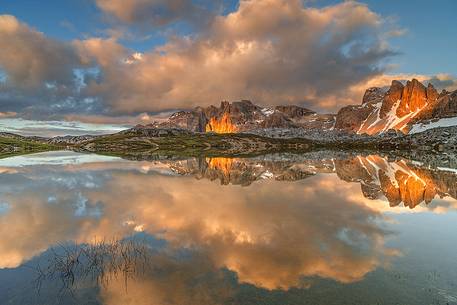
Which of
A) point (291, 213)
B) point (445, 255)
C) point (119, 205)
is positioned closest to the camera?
point (445, 255)

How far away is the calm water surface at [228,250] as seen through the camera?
50.2ft

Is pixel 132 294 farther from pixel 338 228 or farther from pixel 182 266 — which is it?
pixel 338 228

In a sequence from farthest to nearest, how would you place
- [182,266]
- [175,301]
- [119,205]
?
[119,205]
[182,266]
[175,301]

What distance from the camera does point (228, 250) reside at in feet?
69.1

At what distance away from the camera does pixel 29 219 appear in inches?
Answer: 1192

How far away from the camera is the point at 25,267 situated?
18.8 metres

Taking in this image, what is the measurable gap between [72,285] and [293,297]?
35.0 feet

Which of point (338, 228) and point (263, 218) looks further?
point (263, 218)

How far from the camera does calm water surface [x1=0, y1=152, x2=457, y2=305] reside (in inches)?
603

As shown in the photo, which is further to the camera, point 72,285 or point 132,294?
point 72,285

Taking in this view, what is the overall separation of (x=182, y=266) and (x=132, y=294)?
3604mm

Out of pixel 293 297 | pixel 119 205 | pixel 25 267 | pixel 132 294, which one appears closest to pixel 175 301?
pixel 132 294

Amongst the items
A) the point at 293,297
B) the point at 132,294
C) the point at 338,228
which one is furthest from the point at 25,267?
the point at 338,228

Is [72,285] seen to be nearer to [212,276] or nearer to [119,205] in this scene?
[212,276]
